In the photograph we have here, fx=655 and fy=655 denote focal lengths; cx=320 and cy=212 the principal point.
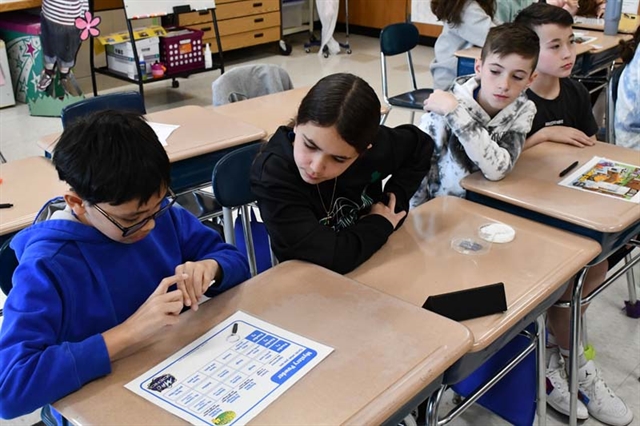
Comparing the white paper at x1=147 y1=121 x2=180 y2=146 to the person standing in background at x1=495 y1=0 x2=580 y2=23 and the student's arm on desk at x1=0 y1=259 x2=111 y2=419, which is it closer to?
the student's arm on desk at x1=0 y1=259 x2=111 y2=419

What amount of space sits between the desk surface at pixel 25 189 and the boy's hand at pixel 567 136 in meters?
1.48

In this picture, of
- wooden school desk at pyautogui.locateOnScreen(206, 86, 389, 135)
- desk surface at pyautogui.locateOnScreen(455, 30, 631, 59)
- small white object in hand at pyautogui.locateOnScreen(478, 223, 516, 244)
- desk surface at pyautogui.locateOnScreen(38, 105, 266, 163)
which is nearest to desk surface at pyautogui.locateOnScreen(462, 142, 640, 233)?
small white object in hand at pyautogui.locateOnScreen(478, 223, 516, 244)

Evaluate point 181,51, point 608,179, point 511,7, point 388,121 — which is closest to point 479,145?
point 608,179

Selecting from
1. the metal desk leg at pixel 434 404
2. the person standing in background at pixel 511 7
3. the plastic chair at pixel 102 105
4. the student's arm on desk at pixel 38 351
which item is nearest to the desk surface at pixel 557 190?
the metal desk leg at pixel 434 404

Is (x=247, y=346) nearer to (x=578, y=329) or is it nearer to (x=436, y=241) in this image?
(x=436, y=241)

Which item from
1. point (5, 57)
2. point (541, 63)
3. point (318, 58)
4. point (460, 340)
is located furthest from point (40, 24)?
point (460, 340)

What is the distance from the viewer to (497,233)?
1564mm

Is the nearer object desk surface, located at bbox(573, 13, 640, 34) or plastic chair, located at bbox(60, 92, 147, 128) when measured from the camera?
plastic chair, located at bbox(60, 92, 147, 128)

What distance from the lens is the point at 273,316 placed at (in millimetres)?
1210

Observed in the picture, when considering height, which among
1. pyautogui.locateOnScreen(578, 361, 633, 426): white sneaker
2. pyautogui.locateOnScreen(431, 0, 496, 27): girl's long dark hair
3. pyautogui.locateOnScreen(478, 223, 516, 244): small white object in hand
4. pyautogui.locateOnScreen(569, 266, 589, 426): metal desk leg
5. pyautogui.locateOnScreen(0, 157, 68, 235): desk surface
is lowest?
pyautogui.locateOnScreen(578, 361, 633, 426): white sneaker

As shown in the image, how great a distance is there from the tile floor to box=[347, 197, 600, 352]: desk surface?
660mm

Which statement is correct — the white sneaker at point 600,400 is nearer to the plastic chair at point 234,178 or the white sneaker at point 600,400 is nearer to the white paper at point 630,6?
the plastic chair at point 234,178

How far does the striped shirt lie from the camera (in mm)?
4355

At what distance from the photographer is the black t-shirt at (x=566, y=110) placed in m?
2.18
